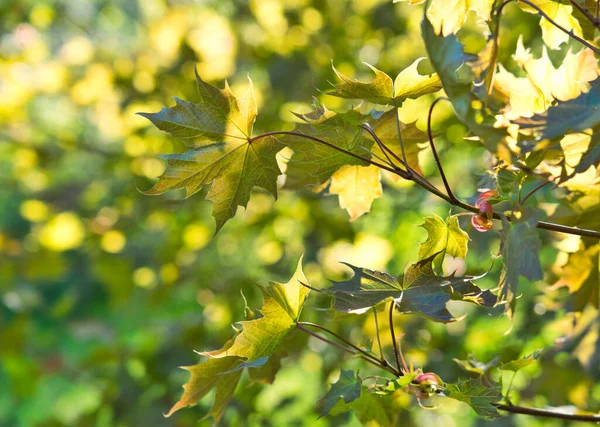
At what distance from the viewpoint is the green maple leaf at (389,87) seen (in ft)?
1.72

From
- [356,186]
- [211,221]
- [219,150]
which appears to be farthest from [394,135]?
[211,221]

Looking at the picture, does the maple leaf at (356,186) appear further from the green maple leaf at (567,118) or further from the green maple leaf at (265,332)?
the green maple leaf at (567,118)

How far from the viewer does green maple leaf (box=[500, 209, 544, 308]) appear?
43cm

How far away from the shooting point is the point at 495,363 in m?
0.65

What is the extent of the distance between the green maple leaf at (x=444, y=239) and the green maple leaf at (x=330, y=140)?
75mm

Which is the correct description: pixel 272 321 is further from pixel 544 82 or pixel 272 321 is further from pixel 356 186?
pixel 544 82

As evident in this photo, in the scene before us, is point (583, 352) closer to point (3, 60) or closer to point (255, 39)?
point (255, 39)

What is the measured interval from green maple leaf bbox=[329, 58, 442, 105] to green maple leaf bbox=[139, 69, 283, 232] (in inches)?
3.0

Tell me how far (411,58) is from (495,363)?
1.27 m

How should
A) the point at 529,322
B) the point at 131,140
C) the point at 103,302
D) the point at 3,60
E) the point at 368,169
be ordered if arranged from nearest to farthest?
the point at 368,169
the point at 529,322
the point at 131,140
the point at 3,60
the point at 103,302

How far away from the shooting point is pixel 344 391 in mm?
533

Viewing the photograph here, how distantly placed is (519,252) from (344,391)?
7.2 inches

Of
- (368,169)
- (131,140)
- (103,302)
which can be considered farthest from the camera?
Result: (103,302)

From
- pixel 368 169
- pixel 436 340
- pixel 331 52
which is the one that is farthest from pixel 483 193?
pixel 331 52
